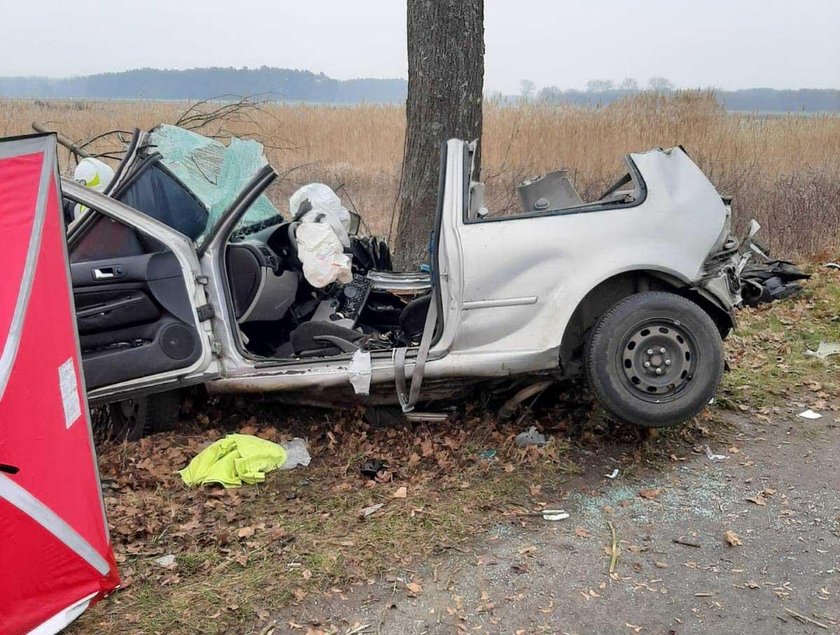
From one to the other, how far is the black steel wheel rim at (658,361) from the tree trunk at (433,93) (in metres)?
2.90

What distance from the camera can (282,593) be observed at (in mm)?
3096

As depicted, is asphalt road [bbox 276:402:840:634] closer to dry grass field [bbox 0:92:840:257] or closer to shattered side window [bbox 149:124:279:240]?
shattered side window [bbox 149:124:279:240]

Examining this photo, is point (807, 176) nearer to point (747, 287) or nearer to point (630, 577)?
point (747, 287)

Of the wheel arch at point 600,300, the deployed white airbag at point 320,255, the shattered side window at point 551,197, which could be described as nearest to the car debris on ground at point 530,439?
the wheel arch at point 600,300

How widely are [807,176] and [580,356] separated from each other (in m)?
8.06

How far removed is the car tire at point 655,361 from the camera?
3.91 meters

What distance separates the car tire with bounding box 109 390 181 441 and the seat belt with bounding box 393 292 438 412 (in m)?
1.49

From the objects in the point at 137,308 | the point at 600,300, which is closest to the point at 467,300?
the point at 600,300

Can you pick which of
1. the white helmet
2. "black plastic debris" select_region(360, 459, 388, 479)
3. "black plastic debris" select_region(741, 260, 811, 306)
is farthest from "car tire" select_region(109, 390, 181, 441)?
"black plastic debris" select_region(741, 260, 811, 306)

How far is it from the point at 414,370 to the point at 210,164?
2023 mm

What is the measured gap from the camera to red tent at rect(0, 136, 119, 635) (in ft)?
8.57

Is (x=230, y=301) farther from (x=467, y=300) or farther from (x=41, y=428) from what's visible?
(x=41, y=428)

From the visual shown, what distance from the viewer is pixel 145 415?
Result: 4.55 m

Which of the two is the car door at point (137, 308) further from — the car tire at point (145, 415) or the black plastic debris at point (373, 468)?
the black plastic debris at point (373, 468)
